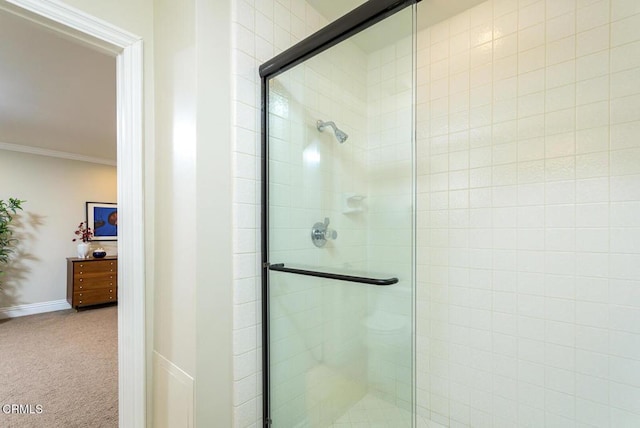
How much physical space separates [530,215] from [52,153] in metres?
6.32

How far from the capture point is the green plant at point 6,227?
4109 mm

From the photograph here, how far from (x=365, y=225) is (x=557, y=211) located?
1061mm

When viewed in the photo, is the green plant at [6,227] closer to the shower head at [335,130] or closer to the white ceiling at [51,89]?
the white ceiling at [51,89]

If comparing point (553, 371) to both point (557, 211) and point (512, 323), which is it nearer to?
point (512, 323)

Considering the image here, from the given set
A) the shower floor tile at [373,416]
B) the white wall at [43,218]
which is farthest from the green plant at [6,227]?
the shower floor tile at [373,416]

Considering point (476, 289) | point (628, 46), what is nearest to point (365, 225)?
point (476, 289)

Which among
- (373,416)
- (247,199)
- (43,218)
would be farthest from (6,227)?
(373,416)

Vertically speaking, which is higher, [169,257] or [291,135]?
[291,135]

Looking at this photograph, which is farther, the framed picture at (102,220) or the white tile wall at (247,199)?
the framed picture at (102,220)

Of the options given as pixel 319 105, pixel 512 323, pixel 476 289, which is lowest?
pixel 512 323

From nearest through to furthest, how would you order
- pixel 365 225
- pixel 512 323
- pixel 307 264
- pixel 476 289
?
1. pixel 365 225
2. pixel 307 264
3. pixel 512 323
4. pixel 476 289

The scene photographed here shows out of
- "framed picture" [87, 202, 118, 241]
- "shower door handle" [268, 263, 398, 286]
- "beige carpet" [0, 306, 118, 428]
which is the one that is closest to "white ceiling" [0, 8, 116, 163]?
"framed picture" [87, 202, 118, 241]

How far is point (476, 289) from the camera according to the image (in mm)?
1710

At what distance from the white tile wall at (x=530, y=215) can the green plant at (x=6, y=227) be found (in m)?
5.61
